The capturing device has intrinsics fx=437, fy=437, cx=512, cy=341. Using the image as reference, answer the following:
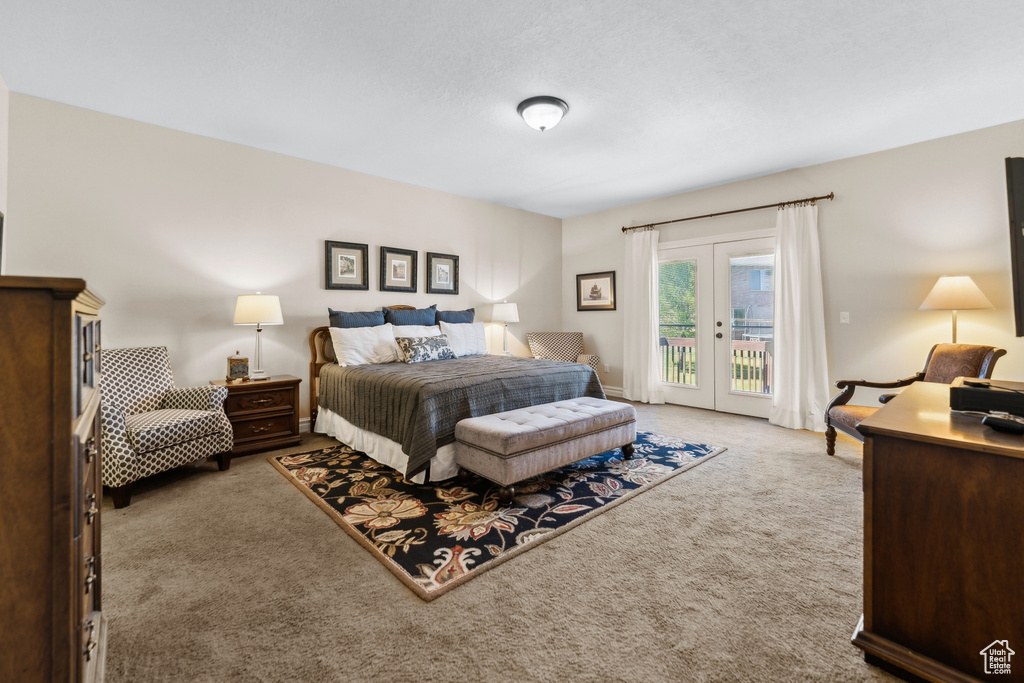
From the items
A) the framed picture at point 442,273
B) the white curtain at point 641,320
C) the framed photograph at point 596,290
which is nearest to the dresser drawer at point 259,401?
the framed picture at point 442,273

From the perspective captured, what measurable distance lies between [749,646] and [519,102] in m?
3.29

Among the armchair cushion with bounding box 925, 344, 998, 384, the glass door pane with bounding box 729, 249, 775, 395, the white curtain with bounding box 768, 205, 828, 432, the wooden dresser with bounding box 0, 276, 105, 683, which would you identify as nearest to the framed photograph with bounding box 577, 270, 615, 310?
the glass door pane with bounding box 729, 249, 775, 395

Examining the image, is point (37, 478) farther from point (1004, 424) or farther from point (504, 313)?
point (504, 313)

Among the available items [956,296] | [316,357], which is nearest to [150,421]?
[316,357]

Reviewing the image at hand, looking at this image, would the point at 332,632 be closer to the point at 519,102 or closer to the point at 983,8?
the point at 519,102

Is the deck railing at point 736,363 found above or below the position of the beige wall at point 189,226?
below

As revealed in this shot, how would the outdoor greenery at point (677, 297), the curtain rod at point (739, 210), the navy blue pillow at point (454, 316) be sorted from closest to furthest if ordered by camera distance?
the curtain rod at point (739, 210), the navy blue pillow at point (454, 316), the outdoor greenery at point (677, 297)

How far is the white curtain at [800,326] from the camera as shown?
4.34 metres

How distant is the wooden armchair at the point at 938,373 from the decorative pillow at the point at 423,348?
3346 millimetres

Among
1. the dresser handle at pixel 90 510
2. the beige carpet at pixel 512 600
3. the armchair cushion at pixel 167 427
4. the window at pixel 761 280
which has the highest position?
the window at pixel 761 280

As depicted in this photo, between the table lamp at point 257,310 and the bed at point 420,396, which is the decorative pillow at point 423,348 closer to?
the bed at point 420,396

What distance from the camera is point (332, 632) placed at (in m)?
1.57

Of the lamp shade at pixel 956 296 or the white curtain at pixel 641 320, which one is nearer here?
the lamp shade at pixel 956 296

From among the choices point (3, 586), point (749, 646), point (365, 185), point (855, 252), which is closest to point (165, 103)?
point (365, 185)
